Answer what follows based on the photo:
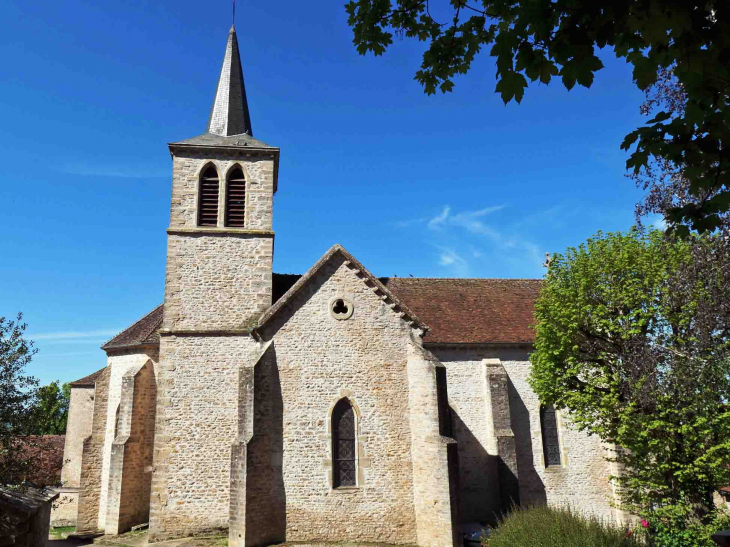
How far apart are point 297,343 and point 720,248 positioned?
11.4m

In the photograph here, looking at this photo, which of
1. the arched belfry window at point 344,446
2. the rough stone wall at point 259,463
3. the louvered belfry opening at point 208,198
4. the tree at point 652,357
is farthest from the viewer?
the louvered belfry opening at point 208,198

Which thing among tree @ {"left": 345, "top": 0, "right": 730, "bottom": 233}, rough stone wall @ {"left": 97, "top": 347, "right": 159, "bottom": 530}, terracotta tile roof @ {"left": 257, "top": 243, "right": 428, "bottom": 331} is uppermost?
terracotta tile roof @ {"left": 257, "top": 243, "right": 428, "bottom": 331}

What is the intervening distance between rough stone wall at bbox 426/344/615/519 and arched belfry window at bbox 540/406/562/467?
0.25m

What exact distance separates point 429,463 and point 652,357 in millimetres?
6819

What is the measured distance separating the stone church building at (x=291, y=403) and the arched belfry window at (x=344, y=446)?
0.05 meters

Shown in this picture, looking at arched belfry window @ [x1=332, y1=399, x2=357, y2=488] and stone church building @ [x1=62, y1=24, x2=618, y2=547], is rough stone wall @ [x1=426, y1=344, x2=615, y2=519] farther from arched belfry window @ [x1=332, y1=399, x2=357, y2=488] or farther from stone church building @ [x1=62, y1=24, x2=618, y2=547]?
arched belfry window @ [x1=332, y1=399, x2=357, y2=488]

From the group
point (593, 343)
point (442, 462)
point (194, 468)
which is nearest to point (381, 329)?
point (442, 462)

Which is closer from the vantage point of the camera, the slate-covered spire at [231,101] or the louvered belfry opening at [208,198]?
the louvered belfry opening at [208,198]

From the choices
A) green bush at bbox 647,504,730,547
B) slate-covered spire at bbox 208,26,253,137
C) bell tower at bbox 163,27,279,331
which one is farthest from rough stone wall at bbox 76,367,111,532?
green bush at bbox 647,504,730,547

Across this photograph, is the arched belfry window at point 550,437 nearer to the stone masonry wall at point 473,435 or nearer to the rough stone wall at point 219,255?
the stone masonry wall at point 473,435

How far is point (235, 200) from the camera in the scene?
1903 cm

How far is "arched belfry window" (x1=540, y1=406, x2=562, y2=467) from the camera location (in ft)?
62.0

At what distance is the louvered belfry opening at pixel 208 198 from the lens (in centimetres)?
1880

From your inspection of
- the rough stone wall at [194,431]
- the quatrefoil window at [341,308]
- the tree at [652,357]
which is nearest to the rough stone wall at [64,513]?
the rough stone wall at [194,431]
